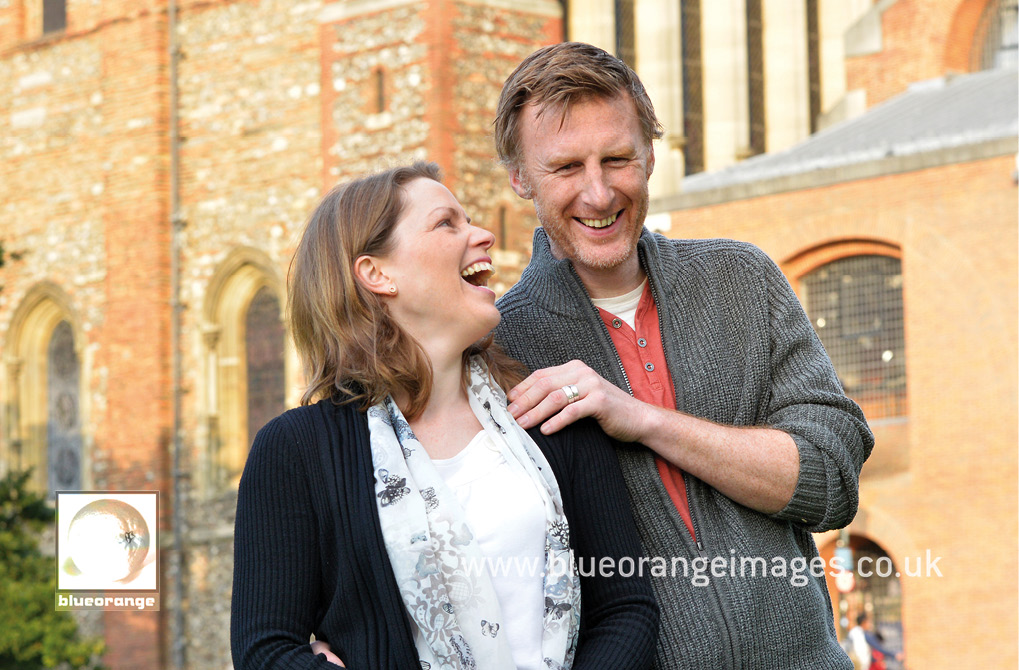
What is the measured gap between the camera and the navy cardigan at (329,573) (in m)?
2.71

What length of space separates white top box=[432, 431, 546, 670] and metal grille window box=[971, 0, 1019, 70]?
66.3 ft

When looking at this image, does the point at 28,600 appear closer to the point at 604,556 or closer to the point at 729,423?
the point at 729,423

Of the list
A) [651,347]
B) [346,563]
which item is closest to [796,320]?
[651,347]

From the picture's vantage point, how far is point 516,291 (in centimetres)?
359

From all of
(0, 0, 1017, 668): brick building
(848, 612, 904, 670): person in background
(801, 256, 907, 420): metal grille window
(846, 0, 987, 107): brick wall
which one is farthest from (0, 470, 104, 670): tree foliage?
(846, 0, 987, 107): brick wall

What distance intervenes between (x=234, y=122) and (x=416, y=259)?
703 inches

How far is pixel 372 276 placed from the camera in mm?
2982

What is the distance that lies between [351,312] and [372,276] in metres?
0.09

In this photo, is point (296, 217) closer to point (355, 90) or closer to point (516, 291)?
point (355, 90)

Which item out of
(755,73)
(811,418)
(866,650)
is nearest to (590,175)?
(811,418)

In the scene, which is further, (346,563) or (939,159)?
(939,159)

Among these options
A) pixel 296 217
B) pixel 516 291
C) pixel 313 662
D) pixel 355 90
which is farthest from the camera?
pixel 296 217

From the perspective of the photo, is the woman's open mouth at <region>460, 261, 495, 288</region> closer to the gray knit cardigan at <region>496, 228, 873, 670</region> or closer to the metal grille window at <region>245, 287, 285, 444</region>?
the gray knit cardigan at <region>496, 228, 873, 670</region>

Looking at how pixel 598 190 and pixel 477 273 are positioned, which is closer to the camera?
pixel 477 273
